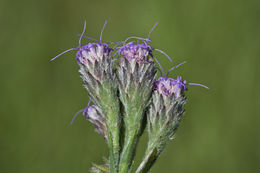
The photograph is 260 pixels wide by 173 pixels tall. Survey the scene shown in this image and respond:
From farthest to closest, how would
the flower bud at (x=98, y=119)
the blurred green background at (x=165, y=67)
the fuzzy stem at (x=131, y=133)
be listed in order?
1. the blurred green background at (x=165, y=67)
2. the flower bud at (x=98, y=119)
3. the fuzzy stem at (x=131, y=133)

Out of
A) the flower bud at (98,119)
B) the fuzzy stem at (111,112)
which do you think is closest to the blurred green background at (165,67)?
the flower bud at (98,119)

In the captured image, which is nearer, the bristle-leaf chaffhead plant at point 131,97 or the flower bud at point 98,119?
the bristle-leaf chaffhead plant at point 131,97

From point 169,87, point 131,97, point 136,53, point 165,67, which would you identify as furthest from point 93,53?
point 165,67

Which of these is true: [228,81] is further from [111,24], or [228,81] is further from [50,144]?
[50,144]

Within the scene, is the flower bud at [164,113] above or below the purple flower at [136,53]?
below

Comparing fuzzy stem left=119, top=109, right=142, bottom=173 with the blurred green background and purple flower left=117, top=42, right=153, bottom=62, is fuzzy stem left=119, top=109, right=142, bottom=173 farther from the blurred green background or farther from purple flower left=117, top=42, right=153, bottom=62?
the blurred green background

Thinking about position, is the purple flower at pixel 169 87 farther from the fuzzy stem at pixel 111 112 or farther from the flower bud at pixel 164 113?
the fuzzy stem at pixel 111 112

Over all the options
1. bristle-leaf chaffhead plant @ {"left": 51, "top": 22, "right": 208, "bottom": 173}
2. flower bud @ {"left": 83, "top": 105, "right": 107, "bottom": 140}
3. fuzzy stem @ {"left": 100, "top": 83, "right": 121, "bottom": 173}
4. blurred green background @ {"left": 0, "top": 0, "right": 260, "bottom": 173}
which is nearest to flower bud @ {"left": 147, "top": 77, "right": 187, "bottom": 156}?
bristle-leaf chaffhead plant @ {"left": 51, "top": 22, "right": 208, "bottom": 173}

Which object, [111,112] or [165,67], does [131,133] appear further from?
[165,67]
